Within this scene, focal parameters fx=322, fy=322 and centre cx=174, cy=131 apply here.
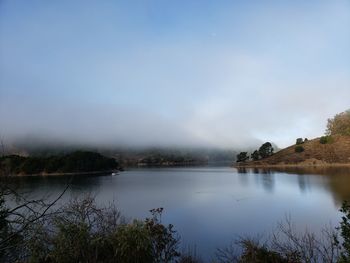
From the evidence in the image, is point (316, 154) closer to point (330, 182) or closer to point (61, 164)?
point (330, 182)

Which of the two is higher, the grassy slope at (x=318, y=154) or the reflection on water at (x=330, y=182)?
the grassy slope at (x=318, y=154)

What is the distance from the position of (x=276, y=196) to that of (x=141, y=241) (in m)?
37.3

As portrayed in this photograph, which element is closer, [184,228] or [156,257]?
[156,257]

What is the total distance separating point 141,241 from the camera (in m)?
11.1

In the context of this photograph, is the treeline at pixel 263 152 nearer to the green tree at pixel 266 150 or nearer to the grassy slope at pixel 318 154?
the green tree at pixel 266 150

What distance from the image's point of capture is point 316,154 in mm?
119688

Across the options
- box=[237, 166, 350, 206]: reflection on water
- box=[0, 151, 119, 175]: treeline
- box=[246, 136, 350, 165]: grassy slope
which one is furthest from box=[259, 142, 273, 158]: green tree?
box=[0, 151, 119, 175]: treeline

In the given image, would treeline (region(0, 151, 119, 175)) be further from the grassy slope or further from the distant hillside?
the grassy slope

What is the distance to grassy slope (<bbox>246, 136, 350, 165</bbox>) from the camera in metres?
114

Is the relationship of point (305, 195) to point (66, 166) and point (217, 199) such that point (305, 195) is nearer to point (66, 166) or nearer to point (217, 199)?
point (217, 199)

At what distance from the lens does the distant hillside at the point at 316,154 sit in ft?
374

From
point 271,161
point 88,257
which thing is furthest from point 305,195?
point 271,161

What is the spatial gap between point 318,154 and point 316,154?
2.30 feet

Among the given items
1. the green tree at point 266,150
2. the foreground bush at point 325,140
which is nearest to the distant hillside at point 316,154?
the foreground bush at point 325,140
